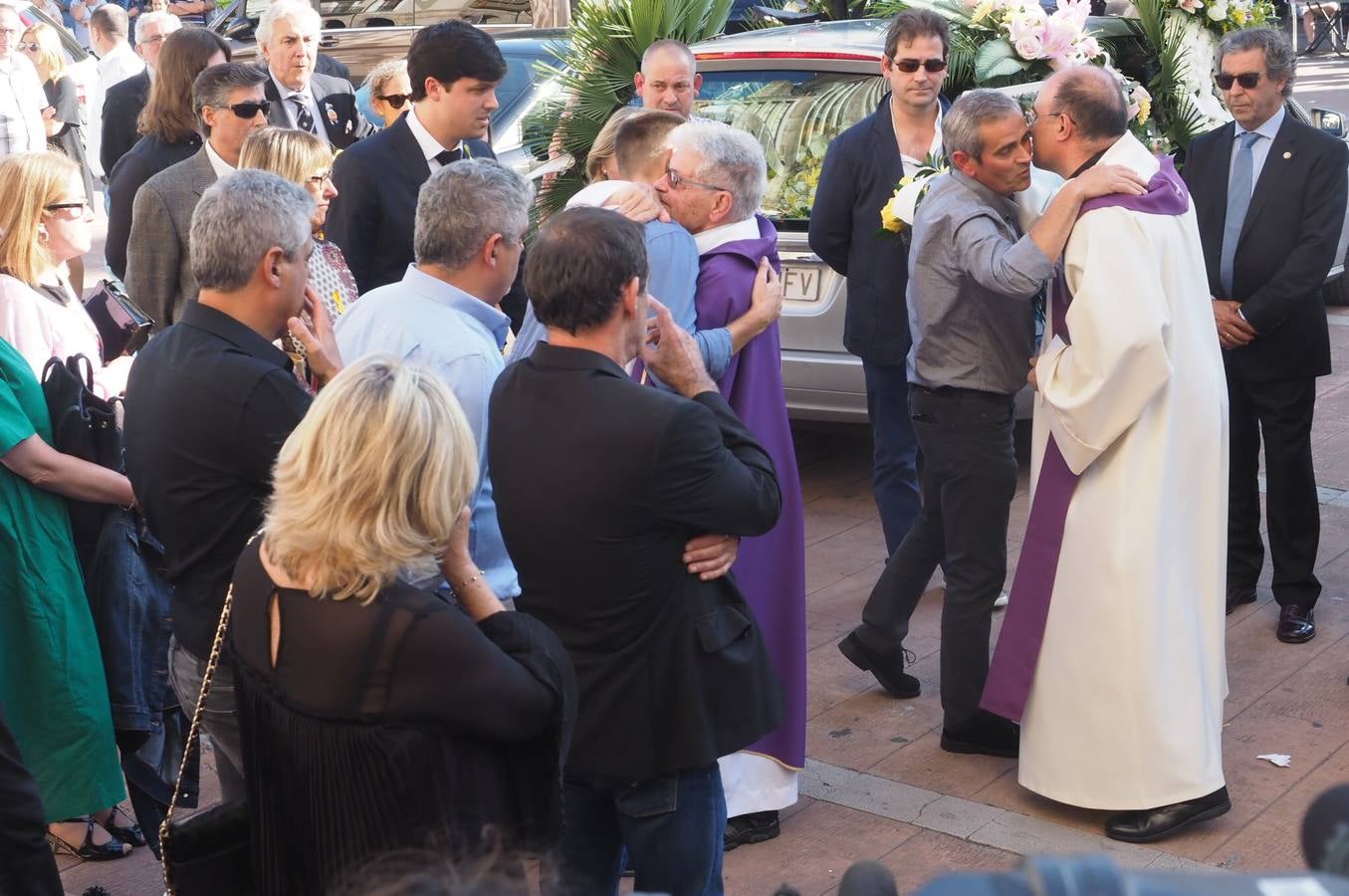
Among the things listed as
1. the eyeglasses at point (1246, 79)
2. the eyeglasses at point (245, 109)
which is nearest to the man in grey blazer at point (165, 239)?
the eyeglasses at point (245, 109)

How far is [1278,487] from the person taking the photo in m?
5.56

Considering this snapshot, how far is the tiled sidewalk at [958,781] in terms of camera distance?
13.4 feet

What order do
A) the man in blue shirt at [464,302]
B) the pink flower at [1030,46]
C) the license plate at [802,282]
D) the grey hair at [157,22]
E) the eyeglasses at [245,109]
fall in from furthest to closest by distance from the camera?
the grey hair at [157,22] < the license plate at [802,282] < the pink flower at [1030,46] < the eyeglasses at [245,109] < the man in blue shirt at [464,302]

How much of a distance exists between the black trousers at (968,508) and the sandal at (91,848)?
2.39 metres

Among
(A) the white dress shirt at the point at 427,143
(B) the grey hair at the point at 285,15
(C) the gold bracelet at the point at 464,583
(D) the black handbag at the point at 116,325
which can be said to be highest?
(B) the grey hair at the point at 285,15

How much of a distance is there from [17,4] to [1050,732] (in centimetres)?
1081

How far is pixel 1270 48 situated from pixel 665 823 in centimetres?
381

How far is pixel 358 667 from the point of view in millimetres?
2391

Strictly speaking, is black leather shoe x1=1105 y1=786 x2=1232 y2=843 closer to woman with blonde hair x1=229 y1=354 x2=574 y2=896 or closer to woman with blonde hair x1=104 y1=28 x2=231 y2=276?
woman with blonde hair x1=229 y1=354 x2=574 y2=896

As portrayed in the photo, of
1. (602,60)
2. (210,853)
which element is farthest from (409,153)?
(210,853)

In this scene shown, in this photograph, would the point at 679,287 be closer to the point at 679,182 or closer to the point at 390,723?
the point at 679,182

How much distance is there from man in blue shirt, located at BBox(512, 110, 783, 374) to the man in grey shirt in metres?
0.59

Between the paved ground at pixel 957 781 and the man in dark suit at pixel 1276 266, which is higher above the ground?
the man in dark suit at pixel 1276 266

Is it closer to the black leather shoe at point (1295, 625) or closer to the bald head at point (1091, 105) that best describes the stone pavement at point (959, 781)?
the black leather shoe at point (1295, 625)
